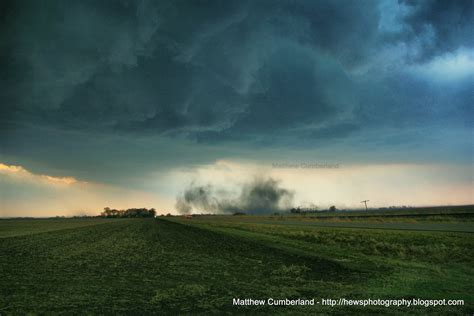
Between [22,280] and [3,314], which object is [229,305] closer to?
[3,314]

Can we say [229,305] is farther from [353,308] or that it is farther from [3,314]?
[3,314]

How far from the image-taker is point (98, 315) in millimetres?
7598

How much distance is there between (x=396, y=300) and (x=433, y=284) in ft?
9.96

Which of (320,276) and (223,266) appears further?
(223,266)

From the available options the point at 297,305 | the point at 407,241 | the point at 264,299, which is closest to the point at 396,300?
the point at 297,305

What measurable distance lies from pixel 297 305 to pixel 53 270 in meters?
11.1

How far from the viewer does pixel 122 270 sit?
13.7 meters

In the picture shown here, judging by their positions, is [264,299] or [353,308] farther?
[264,299]

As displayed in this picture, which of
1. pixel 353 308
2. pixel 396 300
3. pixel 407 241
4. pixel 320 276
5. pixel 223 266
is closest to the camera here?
pixel 353 308

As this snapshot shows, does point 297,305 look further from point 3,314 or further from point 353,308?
point 3,314

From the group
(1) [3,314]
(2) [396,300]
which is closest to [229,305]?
(2) [396,300]

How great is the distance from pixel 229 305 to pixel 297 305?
1.88 meters

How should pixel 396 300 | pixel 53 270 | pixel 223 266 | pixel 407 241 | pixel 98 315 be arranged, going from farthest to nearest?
pixel 407 241 < pixel 223 266 < pixel 53 270 < pixel 396 300 < pixel 98 315

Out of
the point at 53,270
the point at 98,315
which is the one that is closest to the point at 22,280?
the point at 53,270
